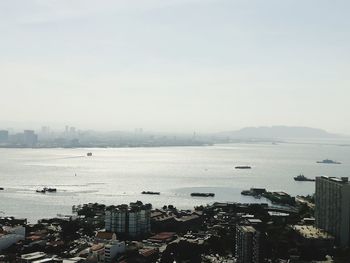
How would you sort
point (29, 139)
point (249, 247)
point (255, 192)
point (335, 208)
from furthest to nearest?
point (29, 139) < point (255, 192) < point (335, 208) < point (249, 247)

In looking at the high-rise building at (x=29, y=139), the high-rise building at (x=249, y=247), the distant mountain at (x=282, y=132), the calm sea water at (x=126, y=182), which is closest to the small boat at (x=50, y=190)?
the calm sea water at (x=126, y=182)

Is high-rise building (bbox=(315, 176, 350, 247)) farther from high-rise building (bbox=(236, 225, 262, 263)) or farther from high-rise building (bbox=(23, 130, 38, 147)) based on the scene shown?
high-rise building (bbox=(23, 130, 38, 147))

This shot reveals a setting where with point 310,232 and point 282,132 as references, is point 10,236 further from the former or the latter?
point 282,132

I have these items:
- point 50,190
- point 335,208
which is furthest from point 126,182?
point 335,208

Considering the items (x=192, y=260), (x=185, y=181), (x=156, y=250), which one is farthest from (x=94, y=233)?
(x=185, y=181)

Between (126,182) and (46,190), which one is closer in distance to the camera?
(46,190)

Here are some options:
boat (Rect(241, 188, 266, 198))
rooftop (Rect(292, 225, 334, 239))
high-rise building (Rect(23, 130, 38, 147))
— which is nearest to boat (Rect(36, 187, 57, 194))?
boat (Rect(241, 188, 266, 198))

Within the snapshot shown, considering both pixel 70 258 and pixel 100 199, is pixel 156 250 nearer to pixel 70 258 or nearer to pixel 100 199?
pixel 70 258
